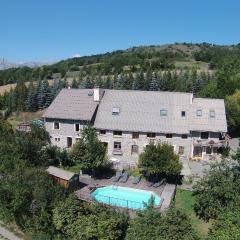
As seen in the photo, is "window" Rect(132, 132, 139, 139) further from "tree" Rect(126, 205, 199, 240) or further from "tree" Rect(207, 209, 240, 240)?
"tree" Rect(126, 205, 199, 240)

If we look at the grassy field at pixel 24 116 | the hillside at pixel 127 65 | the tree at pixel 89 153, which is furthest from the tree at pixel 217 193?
the hillside at pixel 127 65

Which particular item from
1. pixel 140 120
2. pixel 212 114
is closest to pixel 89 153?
pixel 140 120

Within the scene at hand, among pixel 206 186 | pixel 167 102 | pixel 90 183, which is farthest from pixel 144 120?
pixel 206 186

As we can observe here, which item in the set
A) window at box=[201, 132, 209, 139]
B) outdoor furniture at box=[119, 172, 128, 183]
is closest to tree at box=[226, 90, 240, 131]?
window at box=[201, 132, 209, 139]

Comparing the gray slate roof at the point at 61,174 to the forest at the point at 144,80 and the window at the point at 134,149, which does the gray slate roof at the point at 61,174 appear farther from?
the forest at the point at 144,80

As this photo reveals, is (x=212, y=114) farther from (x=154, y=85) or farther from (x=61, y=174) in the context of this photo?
(x=154, y=85)
